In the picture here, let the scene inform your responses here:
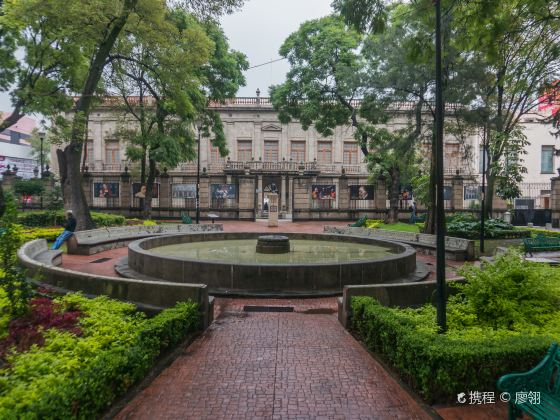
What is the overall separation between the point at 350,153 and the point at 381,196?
9610 mm

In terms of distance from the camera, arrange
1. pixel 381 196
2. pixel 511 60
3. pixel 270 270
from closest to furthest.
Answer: pixel 270 270, pixel 511 60, pixel 381 196

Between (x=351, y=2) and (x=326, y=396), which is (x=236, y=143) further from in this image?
(x=326, y=396)

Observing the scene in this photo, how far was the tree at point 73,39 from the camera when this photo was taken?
50.6 feet

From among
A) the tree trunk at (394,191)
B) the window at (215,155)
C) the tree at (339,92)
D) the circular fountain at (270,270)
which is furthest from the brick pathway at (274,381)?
the window at (215,155)

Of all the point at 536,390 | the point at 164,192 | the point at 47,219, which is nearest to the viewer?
the point at 536,390

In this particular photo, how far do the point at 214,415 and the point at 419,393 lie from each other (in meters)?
2.41

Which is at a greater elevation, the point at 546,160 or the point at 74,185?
the point at 546,160

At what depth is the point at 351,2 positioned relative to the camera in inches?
273

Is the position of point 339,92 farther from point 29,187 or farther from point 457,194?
point 29,187

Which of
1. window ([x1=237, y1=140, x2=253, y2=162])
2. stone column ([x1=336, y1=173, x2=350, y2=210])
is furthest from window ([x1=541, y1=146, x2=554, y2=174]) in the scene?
window ([x1=237, y1=140, x2=253, y2=162])

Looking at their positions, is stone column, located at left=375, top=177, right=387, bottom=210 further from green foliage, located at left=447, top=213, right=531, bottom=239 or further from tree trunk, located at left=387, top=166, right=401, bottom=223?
green foliage, located at left=447, top=213, right=531, bottom=239

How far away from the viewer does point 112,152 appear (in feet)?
134

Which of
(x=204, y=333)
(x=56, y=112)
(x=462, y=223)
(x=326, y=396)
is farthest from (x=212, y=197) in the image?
(x=326, y=396)

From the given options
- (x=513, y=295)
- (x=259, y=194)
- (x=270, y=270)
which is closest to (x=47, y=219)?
(x=270, y=270)
